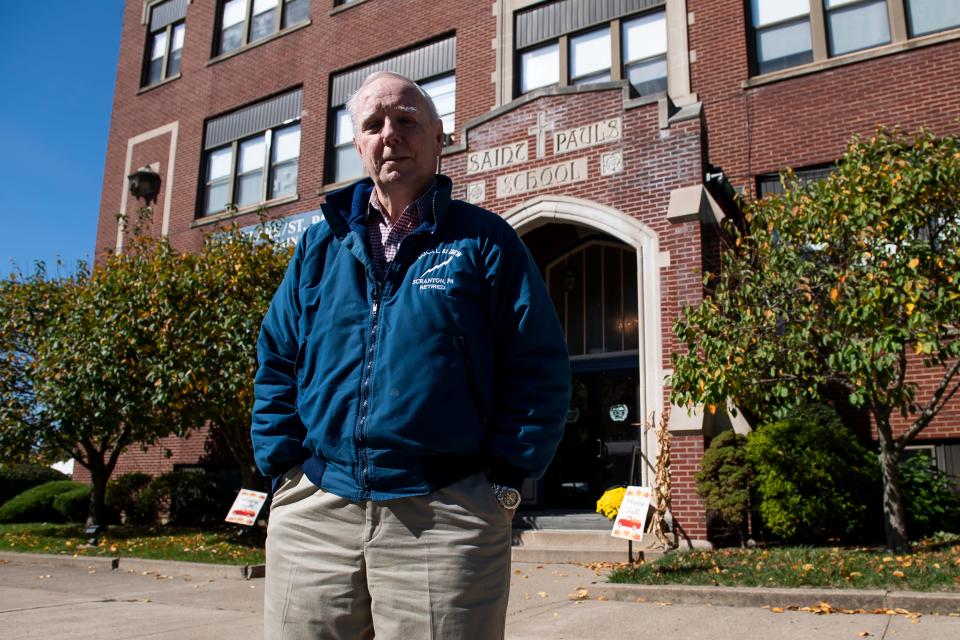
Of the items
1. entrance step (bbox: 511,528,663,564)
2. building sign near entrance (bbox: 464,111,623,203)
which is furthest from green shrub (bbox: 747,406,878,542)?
building sign near entrance (bbox: 464,111,623,203)

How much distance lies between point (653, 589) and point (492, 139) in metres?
7.62

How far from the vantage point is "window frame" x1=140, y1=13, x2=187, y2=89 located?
20891 millimetres

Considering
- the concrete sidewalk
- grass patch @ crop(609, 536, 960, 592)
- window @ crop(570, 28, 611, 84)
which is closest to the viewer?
the concrete sidewalk

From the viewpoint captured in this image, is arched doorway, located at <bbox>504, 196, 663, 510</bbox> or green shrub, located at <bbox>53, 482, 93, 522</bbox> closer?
arched doorway, located at <bbox>504, 196, 663, 510</bbox>

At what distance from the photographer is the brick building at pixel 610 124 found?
34.5 feet

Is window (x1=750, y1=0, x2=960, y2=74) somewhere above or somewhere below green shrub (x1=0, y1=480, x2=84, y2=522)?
above

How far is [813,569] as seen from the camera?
22.1 ft

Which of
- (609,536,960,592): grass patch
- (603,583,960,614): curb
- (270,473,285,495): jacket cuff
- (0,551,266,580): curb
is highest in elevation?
(270,473,285,495): jacket cuff

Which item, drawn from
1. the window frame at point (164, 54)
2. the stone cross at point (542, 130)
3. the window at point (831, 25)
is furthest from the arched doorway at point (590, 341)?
the window frame at point (164, 54)

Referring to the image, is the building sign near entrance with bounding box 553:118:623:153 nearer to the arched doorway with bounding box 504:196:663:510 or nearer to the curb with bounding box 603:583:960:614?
the arched doorway with bounding box 504:196:663:510

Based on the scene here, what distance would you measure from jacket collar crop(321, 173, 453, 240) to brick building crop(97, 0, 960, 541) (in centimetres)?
776

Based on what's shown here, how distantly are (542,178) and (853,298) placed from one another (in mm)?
5195

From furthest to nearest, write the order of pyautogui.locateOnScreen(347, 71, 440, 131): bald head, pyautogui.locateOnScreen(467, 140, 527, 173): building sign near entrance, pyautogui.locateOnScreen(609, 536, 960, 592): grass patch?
pyautogui.locateOnScreen(467, 140, 527, 173): building sign near entrance
pyautogui.locateOnScreen(609, 536, 960, 592): grass patch
pyautogui.locateOnScreen(347, 71, 440, 131): bald head

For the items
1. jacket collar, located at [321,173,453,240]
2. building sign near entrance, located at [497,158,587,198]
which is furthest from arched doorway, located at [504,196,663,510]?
jacket collar, located at [321,173,453,240]
